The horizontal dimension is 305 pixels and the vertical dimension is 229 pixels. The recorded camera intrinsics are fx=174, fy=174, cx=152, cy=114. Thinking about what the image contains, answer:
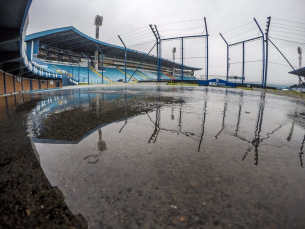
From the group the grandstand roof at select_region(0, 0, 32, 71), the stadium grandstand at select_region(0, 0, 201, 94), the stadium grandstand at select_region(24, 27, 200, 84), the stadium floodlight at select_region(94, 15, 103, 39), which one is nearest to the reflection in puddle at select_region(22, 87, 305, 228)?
the grandstand roof at select_region(0, 0, 32, 71)

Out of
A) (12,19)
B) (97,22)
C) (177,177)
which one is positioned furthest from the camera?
(97,22)

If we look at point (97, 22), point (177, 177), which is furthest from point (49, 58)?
point (177, 177)

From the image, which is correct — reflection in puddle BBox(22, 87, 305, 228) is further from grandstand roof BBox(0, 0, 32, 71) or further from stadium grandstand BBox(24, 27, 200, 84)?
stadium grandstand BBox(24, 27, 200, 84)

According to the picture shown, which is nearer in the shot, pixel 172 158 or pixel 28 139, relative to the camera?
pixel 172 158

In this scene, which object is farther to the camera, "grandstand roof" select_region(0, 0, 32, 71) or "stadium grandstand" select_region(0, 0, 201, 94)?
"stadium grandstand" select_region(0, 0, 201, 94)

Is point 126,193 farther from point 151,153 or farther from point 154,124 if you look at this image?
point 154,124

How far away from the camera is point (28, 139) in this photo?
6.72 feet

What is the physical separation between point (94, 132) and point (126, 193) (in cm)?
141

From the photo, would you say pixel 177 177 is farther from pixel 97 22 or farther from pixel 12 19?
pixel 97 22

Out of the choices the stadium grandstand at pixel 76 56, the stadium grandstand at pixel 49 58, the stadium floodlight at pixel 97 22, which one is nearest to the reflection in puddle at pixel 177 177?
the stadium grandstand at pixel 49 58

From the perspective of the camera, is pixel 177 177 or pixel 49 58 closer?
pixel 177 177

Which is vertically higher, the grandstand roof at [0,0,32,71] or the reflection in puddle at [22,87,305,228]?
the grandstand roof at [0,0,32,71]

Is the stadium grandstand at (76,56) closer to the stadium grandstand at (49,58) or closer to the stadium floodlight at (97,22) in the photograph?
the stadium grandstand at (49,58)

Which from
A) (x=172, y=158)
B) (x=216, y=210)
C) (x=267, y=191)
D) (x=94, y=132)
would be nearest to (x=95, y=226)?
(x=216, y=210)
